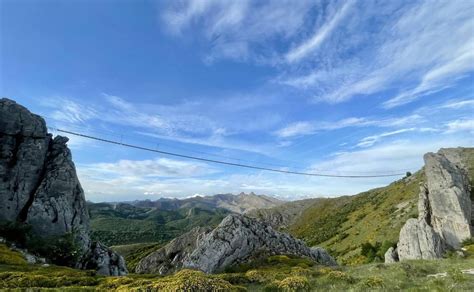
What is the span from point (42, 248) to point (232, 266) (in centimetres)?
2573

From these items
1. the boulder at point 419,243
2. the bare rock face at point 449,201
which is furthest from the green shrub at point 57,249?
the bare rock face at point 449,201

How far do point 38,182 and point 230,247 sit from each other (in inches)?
1262

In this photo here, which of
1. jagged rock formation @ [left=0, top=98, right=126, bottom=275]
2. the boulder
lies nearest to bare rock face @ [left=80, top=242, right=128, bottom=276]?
jagged rock formation @ [left=0, top=98, right=126, bottom=275]

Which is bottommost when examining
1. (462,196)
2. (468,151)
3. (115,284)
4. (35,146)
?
(115,284)

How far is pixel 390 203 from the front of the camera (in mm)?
130625

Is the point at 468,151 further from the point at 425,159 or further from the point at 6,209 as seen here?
the point at 6,209

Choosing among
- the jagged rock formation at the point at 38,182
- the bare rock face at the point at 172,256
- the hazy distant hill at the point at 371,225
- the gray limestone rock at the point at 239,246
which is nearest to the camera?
the jagged rock formation at the point at 38,182

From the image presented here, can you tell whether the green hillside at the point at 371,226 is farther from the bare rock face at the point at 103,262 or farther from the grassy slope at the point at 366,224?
the bare rock face at the point at 103,262

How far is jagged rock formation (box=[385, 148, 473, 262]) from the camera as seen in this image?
212 ft

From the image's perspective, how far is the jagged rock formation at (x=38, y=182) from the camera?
46656mm

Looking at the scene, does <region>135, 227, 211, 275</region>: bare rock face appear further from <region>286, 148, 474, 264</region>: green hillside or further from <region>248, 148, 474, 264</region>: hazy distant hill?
<region>248, 148, 474, 264</region>: hazy distant hill

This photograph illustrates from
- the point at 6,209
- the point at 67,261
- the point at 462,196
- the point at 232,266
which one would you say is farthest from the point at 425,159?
the point at 6,209

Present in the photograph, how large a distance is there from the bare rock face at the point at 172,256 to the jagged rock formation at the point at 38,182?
1404 cm

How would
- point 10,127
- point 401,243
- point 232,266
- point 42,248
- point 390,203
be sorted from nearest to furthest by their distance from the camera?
1. point 42,248
2. point 232,266
3. point 10,127
4. point 401,243
5. point 390,203
